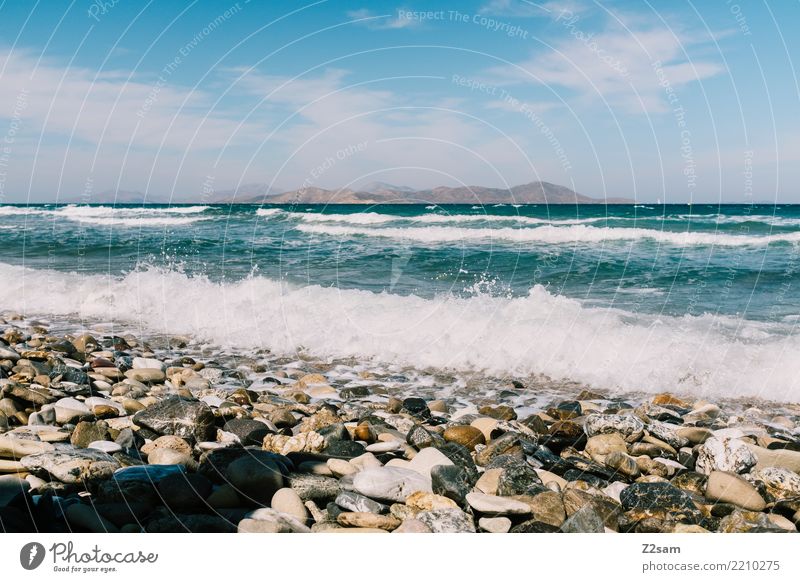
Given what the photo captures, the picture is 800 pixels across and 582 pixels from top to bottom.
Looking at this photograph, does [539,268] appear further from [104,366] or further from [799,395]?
[104,366]

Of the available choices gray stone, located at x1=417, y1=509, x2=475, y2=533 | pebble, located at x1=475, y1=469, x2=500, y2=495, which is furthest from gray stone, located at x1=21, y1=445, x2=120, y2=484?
pebble, located at x1=475, y1=469, x2=500, y2=495

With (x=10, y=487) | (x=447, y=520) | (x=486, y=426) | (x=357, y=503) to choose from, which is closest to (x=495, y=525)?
(x=447, y=520)

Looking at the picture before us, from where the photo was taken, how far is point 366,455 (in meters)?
5.30

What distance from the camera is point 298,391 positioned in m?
7.96

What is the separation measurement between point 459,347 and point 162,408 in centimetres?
590

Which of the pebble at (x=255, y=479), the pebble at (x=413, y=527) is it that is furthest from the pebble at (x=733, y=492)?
the pebble at (x=255, y=479)

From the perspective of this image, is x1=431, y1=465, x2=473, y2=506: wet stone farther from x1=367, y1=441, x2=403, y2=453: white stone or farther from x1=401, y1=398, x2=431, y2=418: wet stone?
x1=401, y1=398, x2=431, y2=418: wet stone

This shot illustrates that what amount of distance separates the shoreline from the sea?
134 centimetres

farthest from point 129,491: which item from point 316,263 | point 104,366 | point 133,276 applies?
point 316,263

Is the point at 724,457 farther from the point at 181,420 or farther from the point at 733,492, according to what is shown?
the point at 181,420

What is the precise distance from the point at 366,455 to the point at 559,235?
27.4m

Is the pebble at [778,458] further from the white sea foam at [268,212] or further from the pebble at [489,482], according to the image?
the white sea foam at [268,212]
